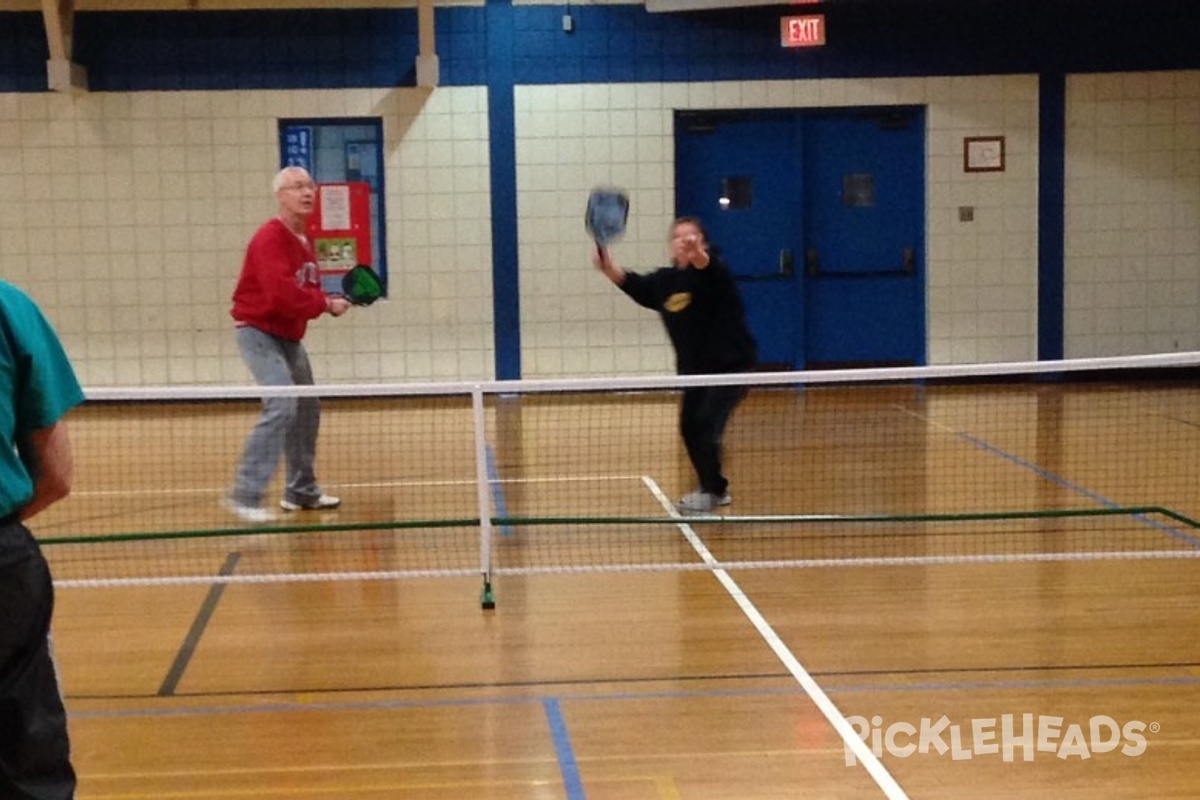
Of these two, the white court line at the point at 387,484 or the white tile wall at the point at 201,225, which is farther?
the white tile wall at the point at 201,225

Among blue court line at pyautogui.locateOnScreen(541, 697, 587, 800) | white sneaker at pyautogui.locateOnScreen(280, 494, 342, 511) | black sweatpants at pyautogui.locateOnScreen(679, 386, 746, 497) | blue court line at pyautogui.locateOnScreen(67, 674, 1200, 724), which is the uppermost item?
black sweatpants at pyautogui.locateOnScreen(679, 386, 746, 497)

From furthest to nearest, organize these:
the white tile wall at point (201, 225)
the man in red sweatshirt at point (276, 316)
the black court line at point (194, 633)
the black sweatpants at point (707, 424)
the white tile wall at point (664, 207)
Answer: the white tile wall at point (664, 207)
the white tile wall at point (201, 225)
the black sweatpants at point (707, 424)
the man in red sweatshirt at point (276, 316)
the black court line at point (194, 633)

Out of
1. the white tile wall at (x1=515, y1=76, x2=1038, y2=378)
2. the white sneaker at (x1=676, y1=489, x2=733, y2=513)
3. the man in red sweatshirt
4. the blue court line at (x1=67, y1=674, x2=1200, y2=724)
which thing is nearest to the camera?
the blue court line at (x1=67, y1=674, x2=1200, y2=724)

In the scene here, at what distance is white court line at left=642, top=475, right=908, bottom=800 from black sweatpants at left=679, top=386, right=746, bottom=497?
68cm

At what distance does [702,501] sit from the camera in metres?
8.62

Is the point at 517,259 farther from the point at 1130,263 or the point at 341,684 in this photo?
the point at 341,684

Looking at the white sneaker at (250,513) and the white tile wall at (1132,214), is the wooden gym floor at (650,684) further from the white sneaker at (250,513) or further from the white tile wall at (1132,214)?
the white tile wall at (1132,214)

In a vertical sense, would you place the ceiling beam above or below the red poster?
above

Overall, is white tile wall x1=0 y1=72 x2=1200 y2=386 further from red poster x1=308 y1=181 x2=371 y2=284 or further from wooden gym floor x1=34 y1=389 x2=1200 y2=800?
wooden gym floor x1=34 y1=389 x2=1200 y2=800

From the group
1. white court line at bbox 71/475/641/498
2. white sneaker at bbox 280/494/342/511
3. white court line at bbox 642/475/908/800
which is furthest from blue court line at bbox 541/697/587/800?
white court line at bbox 71/475/641/498

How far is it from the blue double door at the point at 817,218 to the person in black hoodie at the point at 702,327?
265 inches

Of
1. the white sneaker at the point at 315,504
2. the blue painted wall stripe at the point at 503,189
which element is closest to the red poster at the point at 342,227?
the blue painted wall stripe at the point at 503,189

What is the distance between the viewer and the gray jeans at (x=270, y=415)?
27.1ft

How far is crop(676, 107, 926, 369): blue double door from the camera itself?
15.1 m
